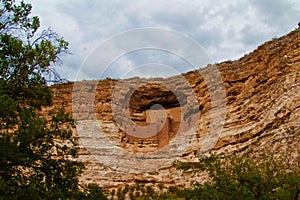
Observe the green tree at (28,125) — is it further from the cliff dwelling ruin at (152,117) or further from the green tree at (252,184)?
the cliff dwelling ruin at (152,117)

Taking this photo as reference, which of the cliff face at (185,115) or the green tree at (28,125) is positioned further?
the cliff face at (185,115)

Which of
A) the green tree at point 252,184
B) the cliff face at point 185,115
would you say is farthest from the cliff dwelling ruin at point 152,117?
the green tree at point 252,184

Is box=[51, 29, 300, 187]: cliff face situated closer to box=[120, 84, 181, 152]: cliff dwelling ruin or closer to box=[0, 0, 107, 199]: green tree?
box=[120, 84, 181, 152]: cliff dwelling ruin

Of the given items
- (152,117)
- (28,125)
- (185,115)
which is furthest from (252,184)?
(152,117)

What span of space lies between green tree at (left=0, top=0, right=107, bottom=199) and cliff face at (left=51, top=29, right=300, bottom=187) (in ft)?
30.2

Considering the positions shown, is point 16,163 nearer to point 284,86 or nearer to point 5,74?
point 5,74

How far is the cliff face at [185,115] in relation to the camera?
1877 centimetres

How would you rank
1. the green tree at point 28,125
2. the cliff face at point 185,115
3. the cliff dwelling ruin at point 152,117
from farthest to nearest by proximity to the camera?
the cliff dwelling ruin at point 152,117 → the cliff face at point 185,115 → the green tree at point 28,125

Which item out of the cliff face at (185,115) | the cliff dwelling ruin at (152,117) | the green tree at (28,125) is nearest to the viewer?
the green tree at (28,125)

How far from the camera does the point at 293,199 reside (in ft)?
32.8

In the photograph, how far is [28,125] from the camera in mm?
8984

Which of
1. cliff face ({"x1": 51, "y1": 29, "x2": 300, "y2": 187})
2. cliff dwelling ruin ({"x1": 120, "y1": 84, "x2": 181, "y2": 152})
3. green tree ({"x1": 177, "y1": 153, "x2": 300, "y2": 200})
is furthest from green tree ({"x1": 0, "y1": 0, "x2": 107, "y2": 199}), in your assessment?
cliff dwelling ruin ({"x1": 120, "y1": 84, "x2": 181, "y2": 152})

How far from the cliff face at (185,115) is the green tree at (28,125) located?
30.2ft

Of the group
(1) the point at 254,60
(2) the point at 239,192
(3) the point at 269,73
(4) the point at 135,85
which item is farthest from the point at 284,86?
(4) the point at 135,85
